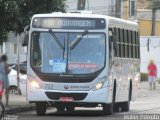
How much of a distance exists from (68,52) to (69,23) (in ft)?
3.25

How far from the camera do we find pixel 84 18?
69.1 feet

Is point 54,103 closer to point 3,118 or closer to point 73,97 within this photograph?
point 73,97

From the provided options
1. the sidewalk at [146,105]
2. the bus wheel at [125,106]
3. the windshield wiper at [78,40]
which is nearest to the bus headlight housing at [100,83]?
the windshield wiper at [78,40]

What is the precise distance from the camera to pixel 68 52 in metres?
20.7

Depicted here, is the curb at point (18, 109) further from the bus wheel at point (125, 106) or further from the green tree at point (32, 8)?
the bus wheel at point (125, 106)

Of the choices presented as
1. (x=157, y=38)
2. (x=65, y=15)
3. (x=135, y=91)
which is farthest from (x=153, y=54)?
(x=65, y=15)

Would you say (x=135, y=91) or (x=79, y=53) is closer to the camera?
(x=79, y=53)

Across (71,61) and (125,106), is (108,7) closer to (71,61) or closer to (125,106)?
(125,106)

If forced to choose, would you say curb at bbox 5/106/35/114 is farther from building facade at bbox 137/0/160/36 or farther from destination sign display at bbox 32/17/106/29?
building facade at bbox 137/0/160/36

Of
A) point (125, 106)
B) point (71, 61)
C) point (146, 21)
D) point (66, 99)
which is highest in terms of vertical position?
point (71, 61)

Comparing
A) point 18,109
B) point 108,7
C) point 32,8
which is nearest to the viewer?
point 18,109

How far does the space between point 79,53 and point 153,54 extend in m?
36.1

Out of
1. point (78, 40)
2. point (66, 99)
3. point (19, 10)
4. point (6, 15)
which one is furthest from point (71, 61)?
point (19, 10)

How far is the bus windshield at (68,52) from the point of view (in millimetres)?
20562
